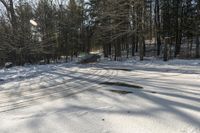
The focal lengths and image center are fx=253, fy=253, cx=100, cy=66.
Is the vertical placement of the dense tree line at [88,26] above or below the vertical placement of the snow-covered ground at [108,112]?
above

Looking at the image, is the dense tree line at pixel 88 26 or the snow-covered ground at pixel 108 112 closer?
the snow-covered ground at pixel 108 112

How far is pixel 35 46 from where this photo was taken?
2484 cm

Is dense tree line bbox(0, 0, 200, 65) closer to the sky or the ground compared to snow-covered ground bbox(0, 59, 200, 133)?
closer to the sky

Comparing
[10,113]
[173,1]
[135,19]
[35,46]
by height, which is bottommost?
[10,113]

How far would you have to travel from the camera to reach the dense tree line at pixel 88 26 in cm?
2328

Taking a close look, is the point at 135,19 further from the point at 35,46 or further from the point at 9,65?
the point at 9,65

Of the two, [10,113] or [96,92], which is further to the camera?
[96,92]

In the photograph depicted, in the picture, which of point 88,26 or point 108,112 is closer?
point 108,112

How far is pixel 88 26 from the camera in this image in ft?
119

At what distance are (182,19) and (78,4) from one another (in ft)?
51.4

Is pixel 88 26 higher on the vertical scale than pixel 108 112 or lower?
higher

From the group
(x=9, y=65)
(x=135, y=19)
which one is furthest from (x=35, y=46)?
(x=135, y=19)

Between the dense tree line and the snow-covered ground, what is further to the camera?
the dense tree line

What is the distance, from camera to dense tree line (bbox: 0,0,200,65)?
23281 mm
